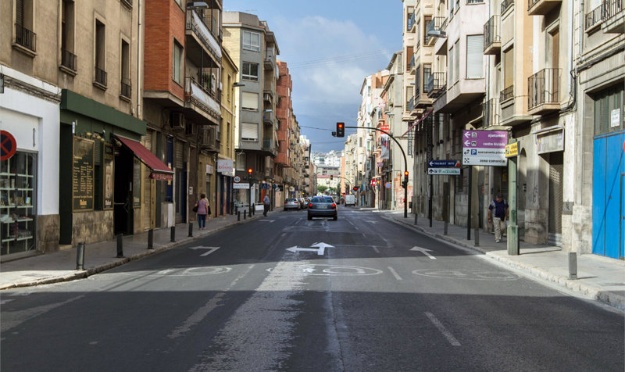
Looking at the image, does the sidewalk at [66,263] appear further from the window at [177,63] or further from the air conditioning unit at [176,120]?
the air conditioning unit at [176,120]

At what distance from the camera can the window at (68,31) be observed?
1677cm

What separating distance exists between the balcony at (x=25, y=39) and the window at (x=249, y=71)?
4535 cm

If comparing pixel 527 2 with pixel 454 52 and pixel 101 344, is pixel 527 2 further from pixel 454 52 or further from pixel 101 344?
pixel 101 344

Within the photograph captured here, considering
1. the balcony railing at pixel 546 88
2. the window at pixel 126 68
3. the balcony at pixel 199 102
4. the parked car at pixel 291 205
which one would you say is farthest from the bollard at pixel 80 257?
the parked car at pixel 291 205

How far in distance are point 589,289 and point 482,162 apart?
9680mm

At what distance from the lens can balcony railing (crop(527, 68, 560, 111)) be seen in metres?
18.8

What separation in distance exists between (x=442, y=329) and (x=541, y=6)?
14866 millimetres

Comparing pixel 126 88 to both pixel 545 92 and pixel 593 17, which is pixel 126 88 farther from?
pixel 593 17

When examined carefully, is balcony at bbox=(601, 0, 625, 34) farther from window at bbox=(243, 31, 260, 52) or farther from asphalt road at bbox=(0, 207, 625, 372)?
window at bbox=(243, 31, 260, 52)

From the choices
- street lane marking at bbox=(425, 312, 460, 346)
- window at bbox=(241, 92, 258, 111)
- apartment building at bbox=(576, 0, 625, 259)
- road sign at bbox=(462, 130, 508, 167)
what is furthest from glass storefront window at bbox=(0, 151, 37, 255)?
window at bbox=(241, 92, 258, 111)

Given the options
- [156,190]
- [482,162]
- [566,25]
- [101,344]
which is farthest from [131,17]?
[101,344]

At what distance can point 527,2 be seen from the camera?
21.0 m

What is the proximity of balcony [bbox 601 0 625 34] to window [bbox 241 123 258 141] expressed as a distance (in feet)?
154

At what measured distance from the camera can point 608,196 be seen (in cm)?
1573
